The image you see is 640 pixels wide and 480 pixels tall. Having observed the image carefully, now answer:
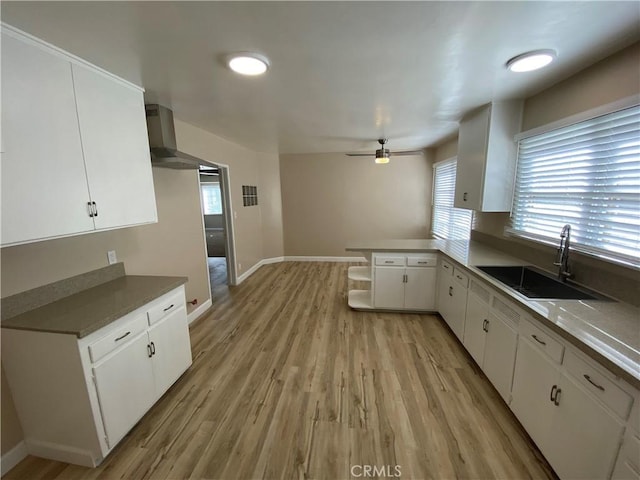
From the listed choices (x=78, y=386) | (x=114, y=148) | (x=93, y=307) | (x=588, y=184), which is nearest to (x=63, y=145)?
(x=114, y=148)

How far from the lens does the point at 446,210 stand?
4.72 meters

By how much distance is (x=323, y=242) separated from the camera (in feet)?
19.8

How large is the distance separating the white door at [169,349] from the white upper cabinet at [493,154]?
122 inches

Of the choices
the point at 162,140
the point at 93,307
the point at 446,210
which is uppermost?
the point at 162,140

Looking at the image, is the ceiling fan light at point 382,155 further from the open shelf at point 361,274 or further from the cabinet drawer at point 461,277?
the cabinet drawer at point 461,277

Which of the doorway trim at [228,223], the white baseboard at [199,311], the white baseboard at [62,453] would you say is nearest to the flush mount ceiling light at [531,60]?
the white baseboard at [62,453]

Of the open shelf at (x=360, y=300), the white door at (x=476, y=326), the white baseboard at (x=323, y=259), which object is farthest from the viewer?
the white baseboard at (x=323, y=259)

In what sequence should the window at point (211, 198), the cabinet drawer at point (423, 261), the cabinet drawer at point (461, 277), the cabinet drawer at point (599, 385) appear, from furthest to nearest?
the window at point (211, 198) < the cabinet drawer at point (423, 261) < the cabinet drawer at point (461, 277) < the cabinet drawer at point (599, 385)

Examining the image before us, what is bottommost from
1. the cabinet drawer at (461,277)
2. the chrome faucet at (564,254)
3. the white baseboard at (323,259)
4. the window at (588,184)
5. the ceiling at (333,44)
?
the white baseboard at (323,259)

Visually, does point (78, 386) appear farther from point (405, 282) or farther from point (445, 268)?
point (445, 268)

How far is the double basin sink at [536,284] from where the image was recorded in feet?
6.11

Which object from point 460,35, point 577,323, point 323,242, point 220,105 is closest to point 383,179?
point 323,242

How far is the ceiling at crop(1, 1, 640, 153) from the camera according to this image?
121 cm

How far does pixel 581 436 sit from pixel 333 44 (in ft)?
7.79
